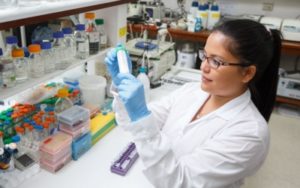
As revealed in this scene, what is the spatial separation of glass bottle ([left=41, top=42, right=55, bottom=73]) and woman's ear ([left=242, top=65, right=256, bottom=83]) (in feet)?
2.62

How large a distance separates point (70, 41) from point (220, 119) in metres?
0.81

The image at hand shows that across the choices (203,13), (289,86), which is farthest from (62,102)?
(289,86)

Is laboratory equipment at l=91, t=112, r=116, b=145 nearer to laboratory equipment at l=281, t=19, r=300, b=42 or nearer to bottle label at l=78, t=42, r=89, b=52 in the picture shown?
bottle label at l=78, t=42, r=89, b=52

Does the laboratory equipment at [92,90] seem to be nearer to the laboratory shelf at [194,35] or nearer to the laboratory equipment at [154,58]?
the laboratory equipment at [154,58]

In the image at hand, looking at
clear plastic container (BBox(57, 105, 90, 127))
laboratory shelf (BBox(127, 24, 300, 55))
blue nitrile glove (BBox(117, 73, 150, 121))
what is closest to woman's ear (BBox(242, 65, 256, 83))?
blue nitrile glove (BBox(117, 73, 150, 121))

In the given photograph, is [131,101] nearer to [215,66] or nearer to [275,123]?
[215,66]

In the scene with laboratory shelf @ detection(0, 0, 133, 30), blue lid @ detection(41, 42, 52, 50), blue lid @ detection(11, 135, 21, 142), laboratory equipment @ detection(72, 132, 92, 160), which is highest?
laboratory shelf @ detection(0, 0, 133, 30)

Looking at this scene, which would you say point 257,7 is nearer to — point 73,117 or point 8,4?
point 73,117

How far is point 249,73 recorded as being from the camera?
979 mm

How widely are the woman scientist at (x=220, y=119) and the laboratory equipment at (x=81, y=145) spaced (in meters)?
0.23

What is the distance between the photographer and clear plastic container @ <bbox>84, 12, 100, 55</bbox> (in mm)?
1465

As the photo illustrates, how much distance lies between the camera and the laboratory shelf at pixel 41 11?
0.88m

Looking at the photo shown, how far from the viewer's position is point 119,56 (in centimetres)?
101

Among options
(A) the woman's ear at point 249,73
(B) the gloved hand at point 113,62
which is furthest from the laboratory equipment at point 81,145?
(A) the woman's ear at point 249,73
